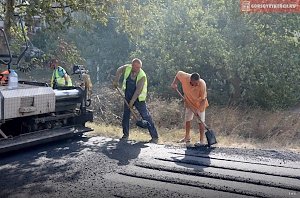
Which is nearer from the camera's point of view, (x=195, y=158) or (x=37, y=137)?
(x=195, y=158)

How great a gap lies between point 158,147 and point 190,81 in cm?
147

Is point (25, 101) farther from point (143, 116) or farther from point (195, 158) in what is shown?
point (195, 158)

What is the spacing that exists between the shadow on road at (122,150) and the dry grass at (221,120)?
8.23 ft

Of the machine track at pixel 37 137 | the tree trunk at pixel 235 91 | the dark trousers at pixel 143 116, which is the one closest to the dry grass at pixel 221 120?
the tree trunk at pixel 235 91

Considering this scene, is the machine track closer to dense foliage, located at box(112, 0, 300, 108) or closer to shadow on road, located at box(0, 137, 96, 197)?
shadow on road, located at box(0, 137, 96, 197)

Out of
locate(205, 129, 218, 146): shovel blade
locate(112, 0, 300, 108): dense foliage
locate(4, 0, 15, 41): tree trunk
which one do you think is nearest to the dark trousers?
locate(205, 129, 218, 146): shovel blade

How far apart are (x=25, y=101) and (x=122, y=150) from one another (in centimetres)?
153

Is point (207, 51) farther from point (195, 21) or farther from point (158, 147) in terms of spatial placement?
point (158, 147)

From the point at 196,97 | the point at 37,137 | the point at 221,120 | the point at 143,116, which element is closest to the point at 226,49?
the point at 221,120

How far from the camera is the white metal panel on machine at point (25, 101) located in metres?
5.54

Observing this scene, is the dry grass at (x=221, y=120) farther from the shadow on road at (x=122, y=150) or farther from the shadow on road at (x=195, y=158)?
the shadow on road at (x=195, y=158)

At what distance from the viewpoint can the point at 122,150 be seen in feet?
20.3

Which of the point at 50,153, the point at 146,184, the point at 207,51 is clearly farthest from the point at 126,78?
the point at 207,51

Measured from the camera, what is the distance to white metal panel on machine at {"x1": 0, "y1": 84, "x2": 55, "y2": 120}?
A: 18.2ft
